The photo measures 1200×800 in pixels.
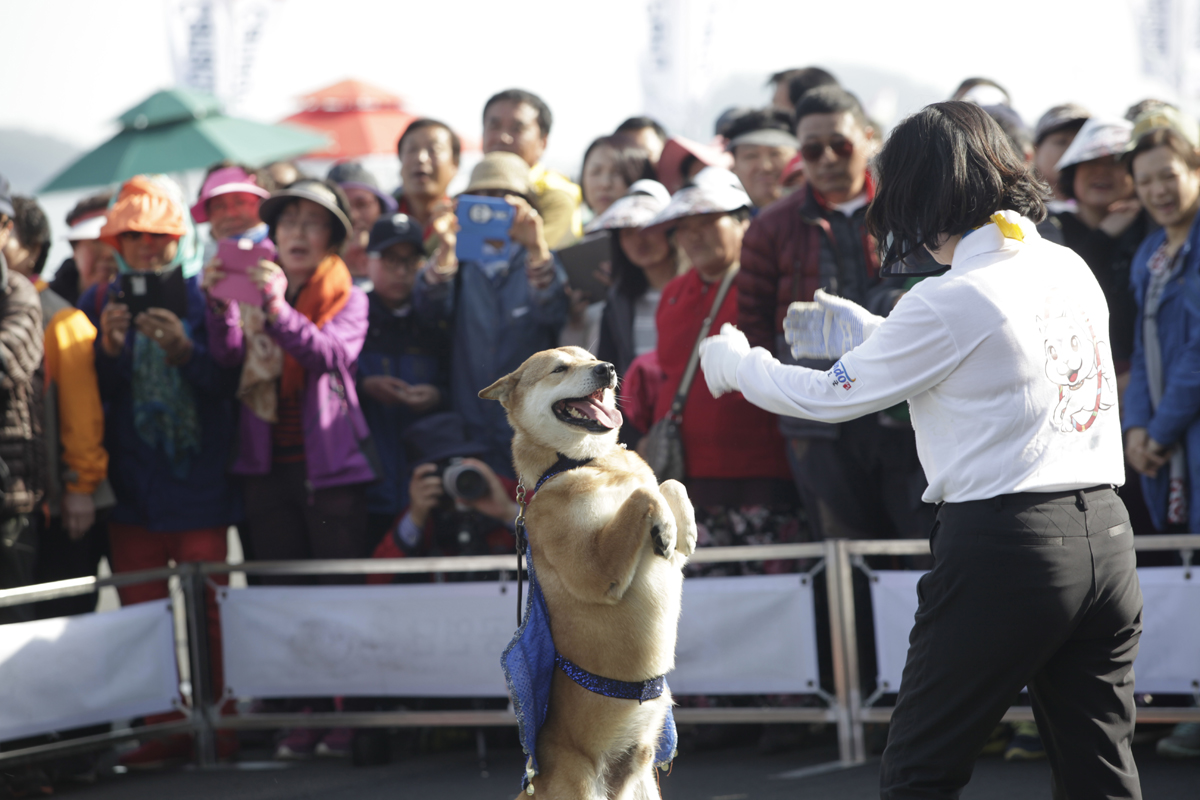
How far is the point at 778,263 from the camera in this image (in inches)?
206

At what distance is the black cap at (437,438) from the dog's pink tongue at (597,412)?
97.0 inches

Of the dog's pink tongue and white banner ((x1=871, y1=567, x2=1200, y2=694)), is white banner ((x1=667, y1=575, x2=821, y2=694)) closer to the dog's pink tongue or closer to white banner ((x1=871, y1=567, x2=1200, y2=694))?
white banner ((x1=871, y1=567, x2=1200, y2=694))

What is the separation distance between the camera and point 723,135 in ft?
25.7

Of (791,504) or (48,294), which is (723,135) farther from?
(48,294)

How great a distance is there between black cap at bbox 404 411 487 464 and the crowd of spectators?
1 cm

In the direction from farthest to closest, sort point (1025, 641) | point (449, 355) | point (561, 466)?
1. point (449, 355)
2. point (561, 466)
3. point (1025, 641)

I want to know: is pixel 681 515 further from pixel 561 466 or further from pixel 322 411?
pixel 322 411

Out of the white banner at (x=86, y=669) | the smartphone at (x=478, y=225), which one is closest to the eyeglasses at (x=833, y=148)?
the smartphone at (x=478, y=225)

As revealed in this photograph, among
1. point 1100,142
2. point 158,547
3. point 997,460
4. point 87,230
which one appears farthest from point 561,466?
point 87,230

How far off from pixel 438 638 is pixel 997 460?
3.35 metres

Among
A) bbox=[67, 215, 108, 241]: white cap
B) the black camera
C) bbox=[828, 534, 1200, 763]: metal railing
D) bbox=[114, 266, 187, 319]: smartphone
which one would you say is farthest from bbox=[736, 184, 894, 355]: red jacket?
bbox=[67, 215, 108, 241]: white cap

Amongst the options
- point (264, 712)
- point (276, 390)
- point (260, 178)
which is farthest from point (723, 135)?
point (264, 712)

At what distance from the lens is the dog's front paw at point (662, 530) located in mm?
3100

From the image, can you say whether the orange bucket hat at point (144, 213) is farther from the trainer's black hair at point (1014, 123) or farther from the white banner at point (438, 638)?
the trainer's black hair at point (1014, 123)
